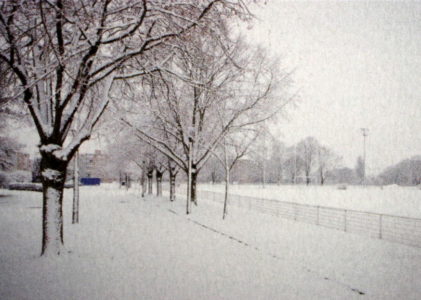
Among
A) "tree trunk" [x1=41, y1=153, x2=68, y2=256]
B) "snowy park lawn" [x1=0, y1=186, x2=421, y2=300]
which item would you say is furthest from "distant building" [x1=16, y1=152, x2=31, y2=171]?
"tree trunk" [x1=41, y1=153, x2=68, y2=256]

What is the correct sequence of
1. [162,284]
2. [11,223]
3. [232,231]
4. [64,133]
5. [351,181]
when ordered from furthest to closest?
1. [351,181]
2. [11,223]
3. [232,231]
4. [64,133]
5. [162,284]

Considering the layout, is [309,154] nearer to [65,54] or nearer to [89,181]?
[89,181]

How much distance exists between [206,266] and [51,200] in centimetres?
393

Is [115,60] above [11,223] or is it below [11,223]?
above

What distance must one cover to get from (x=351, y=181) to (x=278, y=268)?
111 meters

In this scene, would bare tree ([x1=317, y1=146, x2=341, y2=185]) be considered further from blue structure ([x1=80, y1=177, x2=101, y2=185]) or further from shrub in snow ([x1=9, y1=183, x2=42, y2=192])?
shrub in snow ([x1=9, y1=183, x2=42, y2=192])

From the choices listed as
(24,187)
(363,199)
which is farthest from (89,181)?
(363,199)

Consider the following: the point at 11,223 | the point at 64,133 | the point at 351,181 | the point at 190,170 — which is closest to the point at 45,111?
the point at 64,133

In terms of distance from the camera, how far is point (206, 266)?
673cm

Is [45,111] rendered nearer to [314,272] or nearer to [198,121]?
[314,272]

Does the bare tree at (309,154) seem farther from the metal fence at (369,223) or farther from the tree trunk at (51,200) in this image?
the tree trunk at (51,200)

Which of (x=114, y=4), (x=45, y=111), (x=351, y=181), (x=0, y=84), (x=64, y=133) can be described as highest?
(x=114, y=4)

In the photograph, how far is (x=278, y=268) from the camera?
21.8 feet

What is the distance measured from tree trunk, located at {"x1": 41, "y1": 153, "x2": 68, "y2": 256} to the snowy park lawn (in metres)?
0.36
